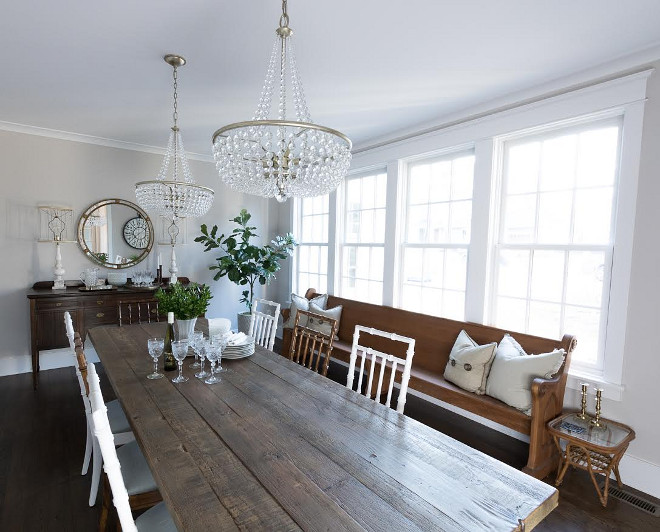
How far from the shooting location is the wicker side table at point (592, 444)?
215 centimetres

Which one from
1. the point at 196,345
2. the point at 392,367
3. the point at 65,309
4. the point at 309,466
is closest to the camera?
the point at 309,466

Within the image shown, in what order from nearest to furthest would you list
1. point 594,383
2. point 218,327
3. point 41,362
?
point 218,327
point 594,383
point 41,362

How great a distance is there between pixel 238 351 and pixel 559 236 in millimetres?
2490

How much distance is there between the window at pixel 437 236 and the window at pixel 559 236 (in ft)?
1.15

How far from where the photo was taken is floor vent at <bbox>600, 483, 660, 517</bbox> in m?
2.12

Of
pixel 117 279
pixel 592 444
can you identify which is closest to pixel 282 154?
pixel 592 444

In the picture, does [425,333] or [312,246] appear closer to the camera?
[425,333]

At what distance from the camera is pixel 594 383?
98.7 inches

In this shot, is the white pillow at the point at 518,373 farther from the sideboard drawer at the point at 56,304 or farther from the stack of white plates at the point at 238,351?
the sideboard drawer at the point at 56,304

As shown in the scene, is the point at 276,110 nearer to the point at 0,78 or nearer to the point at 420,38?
the point at 420,38

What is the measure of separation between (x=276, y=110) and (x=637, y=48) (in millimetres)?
2498

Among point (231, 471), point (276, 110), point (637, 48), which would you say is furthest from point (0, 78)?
point (637, 48)

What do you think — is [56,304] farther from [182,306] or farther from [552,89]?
[552,89]

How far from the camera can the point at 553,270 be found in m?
2.84
